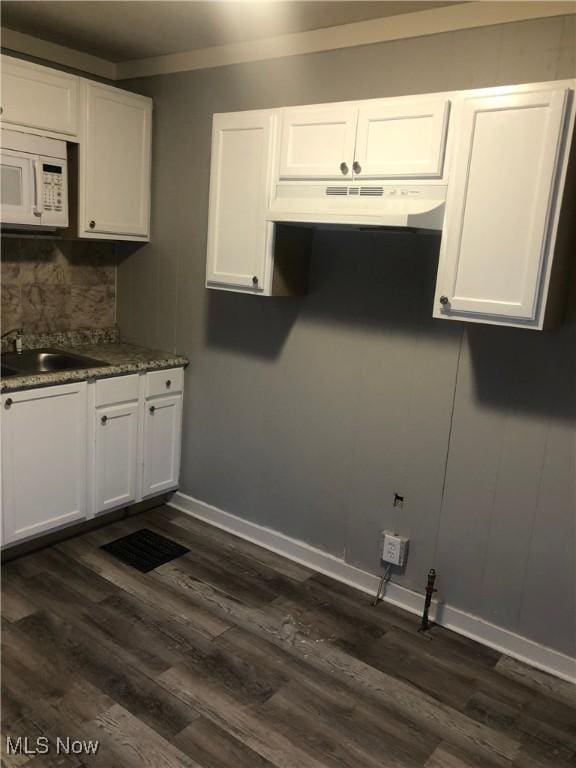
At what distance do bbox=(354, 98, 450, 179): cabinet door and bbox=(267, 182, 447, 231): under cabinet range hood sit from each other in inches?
2.1

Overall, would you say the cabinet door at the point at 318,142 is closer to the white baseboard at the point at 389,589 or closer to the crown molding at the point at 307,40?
the crown molding at the point at 307,40

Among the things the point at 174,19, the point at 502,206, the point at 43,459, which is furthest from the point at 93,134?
the point at 502,206

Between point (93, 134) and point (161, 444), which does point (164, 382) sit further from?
point (93, 134)

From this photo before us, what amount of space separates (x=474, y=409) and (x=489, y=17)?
4.89 ft

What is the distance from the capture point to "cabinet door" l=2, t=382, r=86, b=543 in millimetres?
2770

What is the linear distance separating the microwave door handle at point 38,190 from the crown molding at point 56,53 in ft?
2.14

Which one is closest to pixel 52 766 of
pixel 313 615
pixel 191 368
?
pixel 313 615

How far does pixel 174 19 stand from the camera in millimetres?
2723

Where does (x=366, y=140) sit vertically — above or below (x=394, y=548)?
above

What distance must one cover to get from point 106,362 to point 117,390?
0.53ft

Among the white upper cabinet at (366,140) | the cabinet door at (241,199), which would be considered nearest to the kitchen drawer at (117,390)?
the cabinet door at (241,199)

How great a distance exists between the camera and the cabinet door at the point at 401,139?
A: 2.20 m

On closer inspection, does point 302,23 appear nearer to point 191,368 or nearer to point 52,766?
point 191,368

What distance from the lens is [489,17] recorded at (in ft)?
7.47
